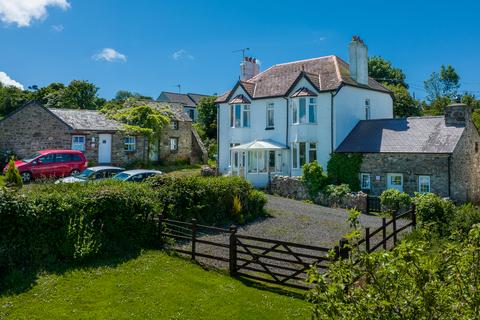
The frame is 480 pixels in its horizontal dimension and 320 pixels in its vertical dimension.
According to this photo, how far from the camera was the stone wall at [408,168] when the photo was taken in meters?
23.5

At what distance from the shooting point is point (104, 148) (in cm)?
3462

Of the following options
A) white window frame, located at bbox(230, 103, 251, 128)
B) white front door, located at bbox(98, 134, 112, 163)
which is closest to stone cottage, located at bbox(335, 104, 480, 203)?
white window frame, located at bbox(230, 103, 251, 128)

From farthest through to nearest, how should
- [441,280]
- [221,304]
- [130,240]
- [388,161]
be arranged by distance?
[388,161], [130,240], [221,304], [441,280]

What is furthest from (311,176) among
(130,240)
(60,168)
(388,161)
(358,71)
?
(60,168)

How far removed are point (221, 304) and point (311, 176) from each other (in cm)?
1674

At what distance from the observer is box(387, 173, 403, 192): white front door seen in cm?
2502

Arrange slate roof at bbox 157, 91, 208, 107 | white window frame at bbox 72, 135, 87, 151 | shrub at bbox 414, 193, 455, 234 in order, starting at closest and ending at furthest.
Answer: shrub at bbox 414, 193, 455, 234 < white window frame at bbox 72, 135, 87, 151 < slate roof at bbox 157, 91, 208, 107

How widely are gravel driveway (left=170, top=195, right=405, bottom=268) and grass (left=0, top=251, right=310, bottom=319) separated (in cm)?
175

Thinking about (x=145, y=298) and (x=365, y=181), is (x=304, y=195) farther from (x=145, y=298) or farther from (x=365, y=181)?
(x=145, y=298)

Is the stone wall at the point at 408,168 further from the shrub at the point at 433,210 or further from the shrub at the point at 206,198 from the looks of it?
the shrub at the point at 206,198

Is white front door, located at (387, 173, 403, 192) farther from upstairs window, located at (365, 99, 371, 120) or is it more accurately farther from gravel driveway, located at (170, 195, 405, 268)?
upstairs window, located at (365, 99, 371, 120)

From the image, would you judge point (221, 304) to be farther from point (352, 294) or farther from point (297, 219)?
point (297, 219)

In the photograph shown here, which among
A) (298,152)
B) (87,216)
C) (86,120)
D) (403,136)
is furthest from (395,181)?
(86,120)

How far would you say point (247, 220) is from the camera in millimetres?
18406
